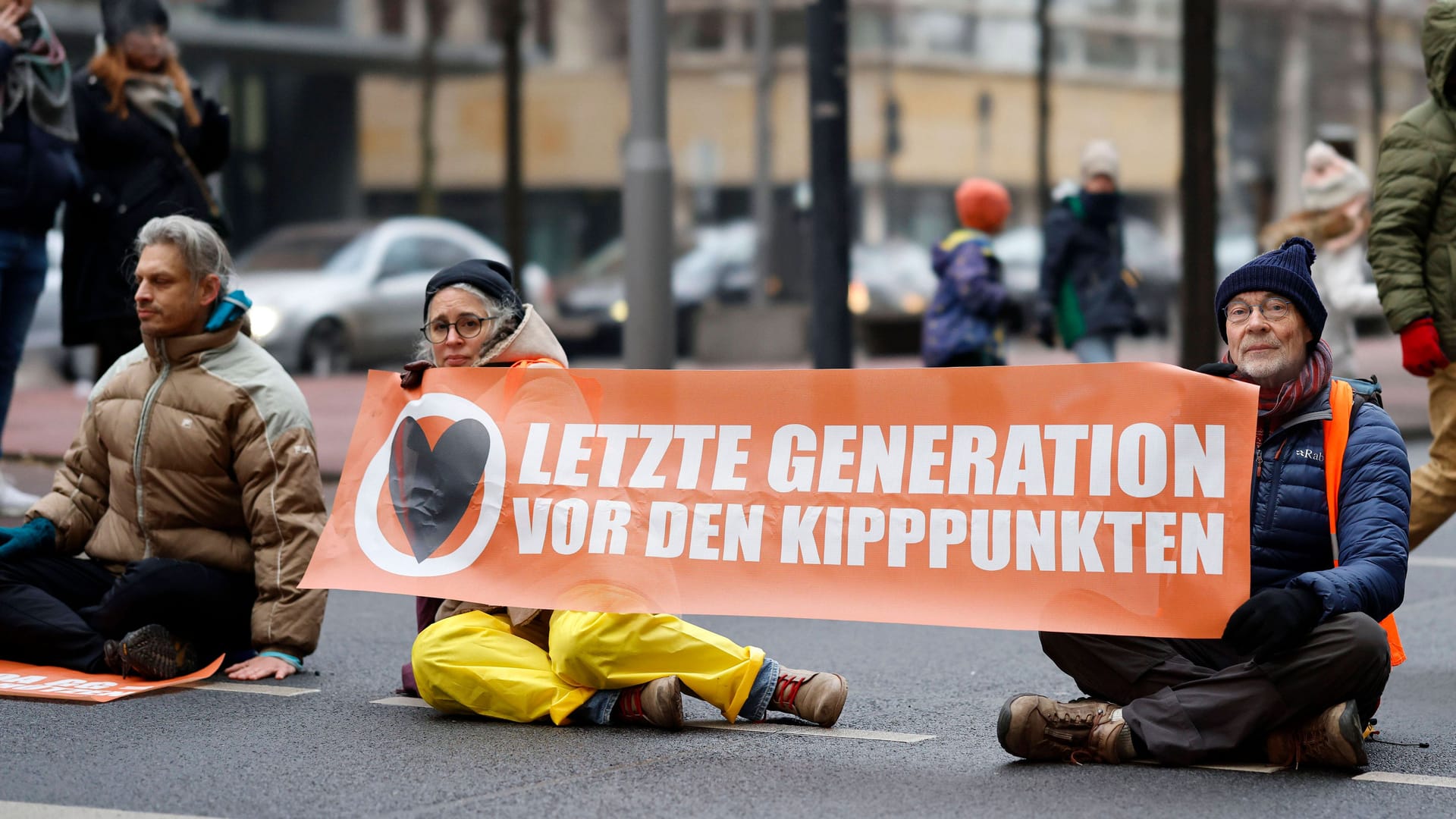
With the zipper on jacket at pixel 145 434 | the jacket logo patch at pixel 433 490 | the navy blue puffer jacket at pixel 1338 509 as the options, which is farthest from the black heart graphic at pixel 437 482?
the navy blue puffer jacket at pixel 1338 509

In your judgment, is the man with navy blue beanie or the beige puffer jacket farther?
the beige puffer jacket

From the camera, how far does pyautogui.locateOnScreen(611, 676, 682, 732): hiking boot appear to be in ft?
15.8

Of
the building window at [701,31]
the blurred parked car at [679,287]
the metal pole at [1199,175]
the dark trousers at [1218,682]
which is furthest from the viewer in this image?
the building window at [701,31]

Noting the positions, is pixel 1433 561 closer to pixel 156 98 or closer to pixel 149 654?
pixel 149 654

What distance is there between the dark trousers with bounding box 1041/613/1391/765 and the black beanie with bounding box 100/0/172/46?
185 inches

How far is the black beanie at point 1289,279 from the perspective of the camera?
4.46m

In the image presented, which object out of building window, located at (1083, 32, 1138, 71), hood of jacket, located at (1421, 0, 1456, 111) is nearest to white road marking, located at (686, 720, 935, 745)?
hood of jacket, located at (1421, 0, 1456, 111)

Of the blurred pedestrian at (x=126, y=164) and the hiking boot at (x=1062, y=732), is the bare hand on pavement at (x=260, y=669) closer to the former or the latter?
the hiking boot at (x=1062, y=732)

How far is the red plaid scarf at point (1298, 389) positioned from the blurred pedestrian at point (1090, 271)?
5479 millimetres

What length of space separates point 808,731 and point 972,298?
458 cm

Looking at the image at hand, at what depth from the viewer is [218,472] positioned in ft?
18.2

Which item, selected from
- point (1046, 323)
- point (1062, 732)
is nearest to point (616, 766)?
point (1062, 732)

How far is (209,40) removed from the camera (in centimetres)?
2877

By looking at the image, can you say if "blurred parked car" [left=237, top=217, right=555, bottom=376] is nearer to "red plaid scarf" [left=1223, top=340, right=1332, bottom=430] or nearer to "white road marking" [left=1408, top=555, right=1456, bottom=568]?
"white road marking" [left=1408, top=555, right=1456, bottom=568]
